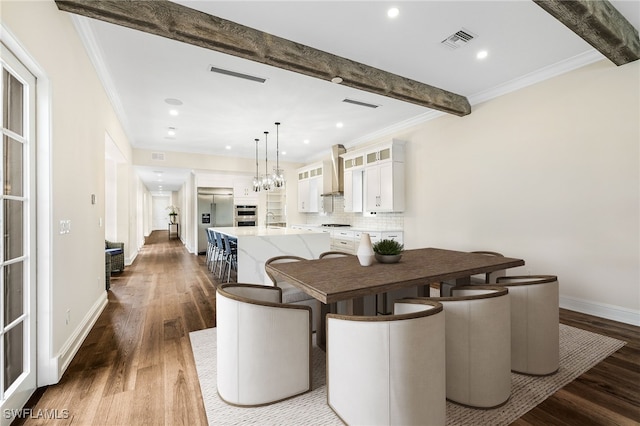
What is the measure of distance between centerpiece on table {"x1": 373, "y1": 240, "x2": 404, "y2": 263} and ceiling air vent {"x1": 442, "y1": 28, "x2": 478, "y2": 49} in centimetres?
207

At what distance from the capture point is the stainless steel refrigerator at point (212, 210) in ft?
27.9

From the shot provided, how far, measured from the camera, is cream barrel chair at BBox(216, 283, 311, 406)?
170 cm

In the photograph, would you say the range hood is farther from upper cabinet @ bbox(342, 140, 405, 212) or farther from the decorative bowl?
the decorative bowl

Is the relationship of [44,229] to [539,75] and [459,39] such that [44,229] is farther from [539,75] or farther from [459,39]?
[539,75]

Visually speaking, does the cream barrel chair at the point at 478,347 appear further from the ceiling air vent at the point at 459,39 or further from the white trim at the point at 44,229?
the white trim at the point at 44,229

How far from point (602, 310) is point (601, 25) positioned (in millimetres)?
2785

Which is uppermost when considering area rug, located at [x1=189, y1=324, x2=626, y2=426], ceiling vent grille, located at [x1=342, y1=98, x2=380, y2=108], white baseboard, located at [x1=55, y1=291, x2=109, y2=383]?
ceiling vent grille, located at [x1=342, y1=98, x2=380, y2=108]

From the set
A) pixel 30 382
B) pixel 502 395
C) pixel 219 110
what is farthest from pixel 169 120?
pixel 502 395

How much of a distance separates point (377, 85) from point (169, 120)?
3.71m

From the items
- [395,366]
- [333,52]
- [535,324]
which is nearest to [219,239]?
[333,52]

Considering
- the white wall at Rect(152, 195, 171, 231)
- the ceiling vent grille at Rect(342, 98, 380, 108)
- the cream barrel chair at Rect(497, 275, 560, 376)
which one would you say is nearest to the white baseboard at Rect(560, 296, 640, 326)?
the cream barrel chair at Rect(497, 275, 560, 376)

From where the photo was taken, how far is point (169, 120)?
202 inches

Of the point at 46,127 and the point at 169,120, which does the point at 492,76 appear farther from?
the point at 169,120

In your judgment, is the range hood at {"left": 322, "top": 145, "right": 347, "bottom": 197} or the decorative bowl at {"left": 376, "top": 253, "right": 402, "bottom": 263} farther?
the range hood at {"left": 322, "top": 145, "right": 347, "bottom": 197}
